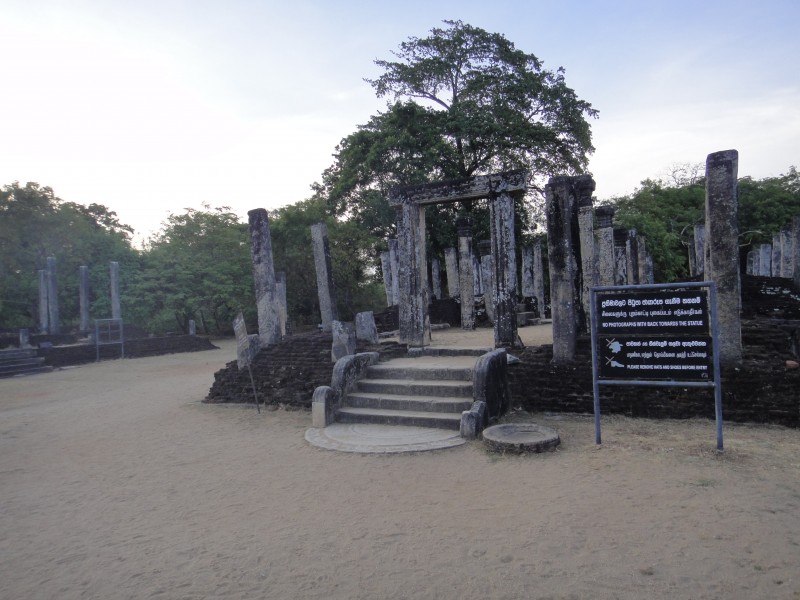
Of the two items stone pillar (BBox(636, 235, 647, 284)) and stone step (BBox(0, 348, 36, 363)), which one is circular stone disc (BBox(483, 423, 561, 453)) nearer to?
stone step (BBox(0, 348, 36, 363))

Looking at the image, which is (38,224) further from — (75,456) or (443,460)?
(443,460)

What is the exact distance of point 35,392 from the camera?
39.5ft

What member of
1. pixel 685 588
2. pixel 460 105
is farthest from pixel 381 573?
pixel 460 105

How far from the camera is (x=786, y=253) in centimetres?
2144

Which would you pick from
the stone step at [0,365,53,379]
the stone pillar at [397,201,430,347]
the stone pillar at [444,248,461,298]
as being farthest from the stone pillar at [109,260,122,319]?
the stone pillar at [397,201,430,347]

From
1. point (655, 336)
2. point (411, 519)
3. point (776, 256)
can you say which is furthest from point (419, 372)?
point (776, 256)

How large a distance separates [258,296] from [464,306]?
7385mm

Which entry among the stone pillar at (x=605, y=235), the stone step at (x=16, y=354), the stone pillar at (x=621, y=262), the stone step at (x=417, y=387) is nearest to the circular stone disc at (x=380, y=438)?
the stone step at (x=417, y=387)

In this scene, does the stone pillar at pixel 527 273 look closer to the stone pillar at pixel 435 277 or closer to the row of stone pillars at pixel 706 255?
the stone pillar at pixel 435 277

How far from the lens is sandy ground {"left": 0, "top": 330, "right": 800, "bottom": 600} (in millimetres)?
3104

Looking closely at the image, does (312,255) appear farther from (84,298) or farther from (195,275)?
(84,298)

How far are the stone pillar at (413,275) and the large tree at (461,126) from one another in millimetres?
11288

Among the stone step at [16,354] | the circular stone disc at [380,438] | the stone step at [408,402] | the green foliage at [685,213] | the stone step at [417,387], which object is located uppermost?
the green foliage at [685,213]

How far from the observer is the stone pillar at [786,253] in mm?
21234
